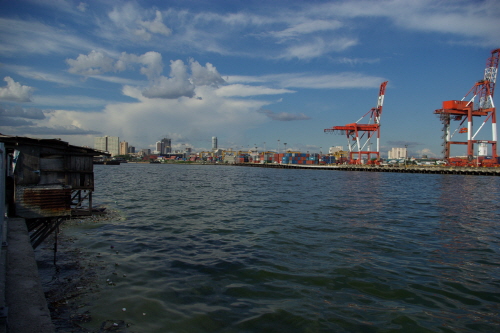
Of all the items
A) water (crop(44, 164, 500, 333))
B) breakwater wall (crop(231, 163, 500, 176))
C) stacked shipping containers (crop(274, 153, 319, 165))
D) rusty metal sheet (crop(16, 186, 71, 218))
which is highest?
stacked shipping containers (crop(274, 153, 319, 165))

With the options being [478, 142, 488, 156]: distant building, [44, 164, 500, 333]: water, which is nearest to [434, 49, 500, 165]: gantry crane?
[478, 142, 488, 156]: distant building

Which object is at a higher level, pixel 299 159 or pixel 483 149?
pixel 483 149

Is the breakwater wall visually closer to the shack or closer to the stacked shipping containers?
the stacked shipping containers

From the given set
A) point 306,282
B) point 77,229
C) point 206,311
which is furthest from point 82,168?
point 306,282

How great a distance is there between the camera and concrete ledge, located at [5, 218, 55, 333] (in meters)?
3.94

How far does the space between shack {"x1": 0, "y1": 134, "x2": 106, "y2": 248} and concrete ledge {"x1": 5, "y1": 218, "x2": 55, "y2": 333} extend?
2930 millimetres

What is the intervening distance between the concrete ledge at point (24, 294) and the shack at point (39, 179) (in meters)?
2.93

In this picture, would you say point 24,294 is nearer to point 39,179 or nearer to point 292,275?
point 292,275

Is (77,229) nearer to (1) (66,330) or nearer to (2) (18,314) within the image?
(1) (66,330)

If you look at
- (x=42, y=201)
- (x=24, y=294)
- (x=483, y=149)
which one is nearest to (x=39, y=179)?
(x=42, y=201)

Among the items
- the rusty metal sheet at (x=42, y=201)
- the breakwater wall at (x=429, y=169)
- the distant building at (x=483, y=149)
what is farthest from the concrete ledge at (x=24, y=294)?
the distant building at (x=483, y=149)

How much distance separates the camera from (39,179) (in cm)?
1019

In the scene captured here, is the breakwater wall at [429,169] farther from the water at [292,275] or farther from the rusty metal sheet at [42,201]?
the rusty metal sheet at [42,201]

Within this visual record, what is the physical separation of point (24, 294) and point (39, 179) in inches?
267
